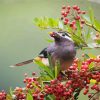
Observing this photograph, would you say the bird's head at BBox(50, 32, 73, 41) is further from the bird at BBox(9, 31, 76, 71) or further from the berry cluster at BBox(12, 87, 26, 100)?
the berry cluster at BBox(12, 87, 26, 100)

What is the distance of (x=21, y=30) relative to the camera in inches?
102

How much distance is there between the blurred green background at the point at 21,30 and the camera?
249cm

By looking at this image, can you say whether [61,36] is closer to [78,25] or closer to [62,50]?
[62,50]

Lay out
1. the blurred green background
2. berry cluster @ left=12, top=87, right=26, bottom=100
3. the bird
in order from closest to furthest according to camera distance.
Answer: berry cluster @ left=12, top=87, right=26, bottom=100 < the bird < the blurred green background

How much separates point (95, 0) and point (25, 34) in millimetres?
531

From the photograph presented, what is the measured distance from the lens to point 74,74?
2.33 feet

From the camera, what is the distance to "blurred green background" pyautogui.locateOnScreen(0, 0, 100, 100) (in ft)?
8.18

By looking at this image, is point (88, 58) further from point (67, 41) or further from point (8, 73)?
point (8, 73)

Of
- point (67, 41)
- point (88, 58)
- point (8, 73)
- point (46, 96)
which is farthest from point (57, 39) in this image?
point (8, 73)

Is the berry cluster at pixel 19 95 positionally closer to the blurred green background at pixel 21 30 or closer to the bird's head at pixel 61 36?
the bird's head at pixel 61 36

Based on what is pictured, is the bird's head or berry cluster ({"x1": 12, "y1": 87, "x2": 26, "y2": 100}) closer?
berry cluster ({"x1": 12, "y1": 87, "x2": 26, "y2": 100})

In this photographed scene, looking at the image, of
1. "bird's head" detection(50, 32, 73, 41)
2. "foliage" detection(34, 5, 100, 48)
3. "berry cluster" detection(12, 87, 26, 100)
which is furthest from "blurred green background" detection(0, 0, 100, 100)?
"berry cluster" detection(12, 87, 26, 100)

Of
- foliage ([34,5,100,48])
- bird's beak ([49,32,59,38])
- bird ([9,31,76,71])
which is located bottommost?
bird ([9,31,76,71])

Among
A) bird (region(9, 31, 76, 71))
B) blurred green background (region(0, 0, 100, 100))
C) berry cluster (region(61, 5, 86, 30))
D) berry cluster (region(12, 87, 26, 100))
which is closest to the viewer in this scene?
berry cluster (region(12, 87, 26, 100))
